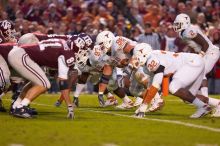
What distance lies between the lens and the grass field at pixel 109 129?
8.63 meters

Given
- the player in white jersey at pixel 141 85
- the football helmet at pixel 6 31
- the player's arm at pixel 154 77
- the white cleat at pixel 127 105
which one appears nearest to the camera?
the player's arm at pixel 154 77

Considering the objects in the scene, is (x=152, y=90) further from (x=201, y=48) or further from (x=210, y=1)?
(x=210, y=1)

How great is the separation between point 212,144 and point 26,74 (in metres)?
3.73

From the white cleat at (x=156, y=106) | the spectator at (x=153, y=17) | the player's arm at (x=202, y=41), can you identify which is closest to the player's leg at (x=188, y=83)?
the white cleat at (x=156, y=106)

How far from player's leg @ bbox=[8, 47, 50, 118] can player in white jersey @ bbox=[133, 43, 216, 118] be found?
1.56m

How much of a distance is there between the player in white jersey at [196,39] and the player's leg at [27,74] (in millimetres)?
3373

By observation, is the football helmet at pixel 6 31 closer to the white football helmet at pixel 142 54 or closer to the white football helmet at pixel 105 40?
the white football helmet at pixel 105 40

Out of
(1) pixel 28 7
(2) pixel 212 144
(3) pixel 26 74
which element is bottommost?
(2) pixel 212 144

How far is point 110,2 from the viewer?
21094 mm

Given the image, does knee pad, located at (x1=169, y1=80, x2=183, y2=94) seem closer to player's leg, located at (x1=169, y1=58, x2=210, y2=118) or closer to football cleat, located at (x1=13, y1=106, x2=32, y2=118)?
player's leg, located at (x1=169, y1=58, x2=210, y2=118)

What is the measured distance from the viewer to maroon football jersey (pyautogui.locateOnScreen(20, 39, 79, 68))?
11.0 metres

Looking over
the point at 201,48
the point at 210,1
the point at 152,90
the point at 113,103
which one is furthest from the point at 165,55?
the point at 210,1

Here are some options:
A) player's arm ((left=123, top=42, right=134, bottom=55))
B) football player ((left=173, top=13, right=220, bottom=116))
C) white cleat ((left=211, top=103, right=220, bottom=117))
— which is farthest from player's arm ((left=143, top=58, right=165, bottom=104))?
player's arm ((left=123, top=42, right=134, bottom=55))

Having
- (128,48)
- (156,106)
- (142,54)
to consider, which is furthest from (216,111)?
(128,48)
